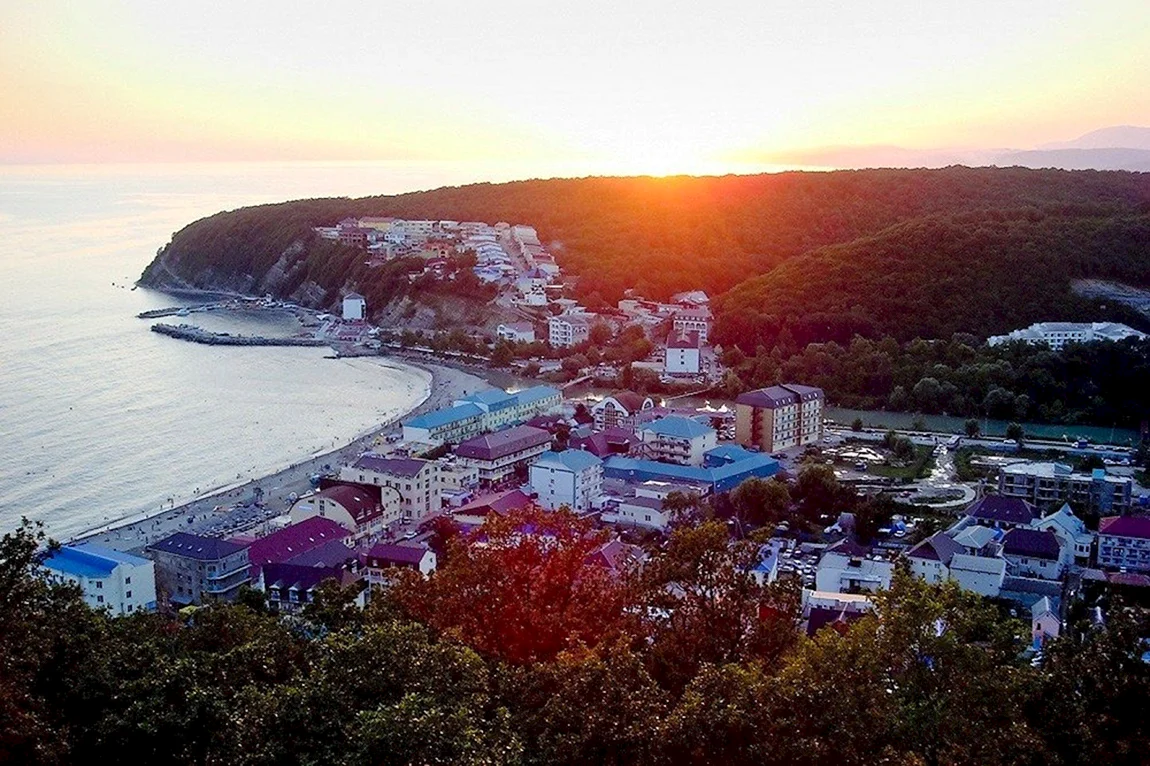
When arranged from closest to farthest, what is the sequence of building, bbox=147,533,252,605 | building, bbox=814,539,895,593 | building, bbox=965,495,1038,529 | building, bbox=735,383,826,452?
building, bbox=814,539,895,593
building, bbox=147,533,252,605
building, bbox=965,495,1038,529
building, bbox=735,383,826,452

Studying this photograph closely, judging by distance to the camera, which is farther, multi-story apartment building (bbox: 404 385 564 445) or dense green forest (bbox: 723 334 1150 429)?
dense green forest (bbox: 723 334 1150 429)

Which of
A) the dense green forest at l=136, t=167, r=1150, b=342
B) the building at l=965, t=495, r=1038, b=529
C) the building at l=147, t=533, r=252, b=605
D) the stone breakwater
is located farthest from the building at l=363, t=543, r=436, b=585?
the stone breakwater

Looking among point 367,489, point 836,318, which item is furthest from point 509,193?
point 367,489

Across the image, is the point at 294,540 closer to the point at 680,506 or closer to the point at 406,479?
the point at 406,479

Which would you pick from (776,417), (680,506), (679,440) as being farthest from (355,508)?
(776,417)

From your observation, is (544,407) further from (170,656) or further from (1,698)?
(1,698)

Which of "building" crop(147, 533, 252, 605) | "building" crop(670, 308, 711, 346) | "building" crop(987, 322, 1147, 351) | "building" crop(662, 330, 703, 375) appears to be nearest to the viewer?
"building" crop(147, 533, 252, 605)

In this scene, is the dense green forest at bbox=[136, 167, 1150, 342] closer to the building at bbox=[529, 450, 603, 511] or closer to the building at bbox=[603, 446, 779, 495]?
the building at bbox=[603, 446, 779, 495]

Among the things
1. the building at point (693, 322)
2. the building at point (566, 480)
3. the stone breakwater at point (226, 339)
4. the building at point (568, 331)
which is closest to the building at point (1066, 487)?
the building at point (566, 480)

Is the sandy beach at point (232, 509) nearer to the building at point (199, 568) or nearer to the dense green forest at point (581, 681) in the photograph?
the building at point (199, 568)
